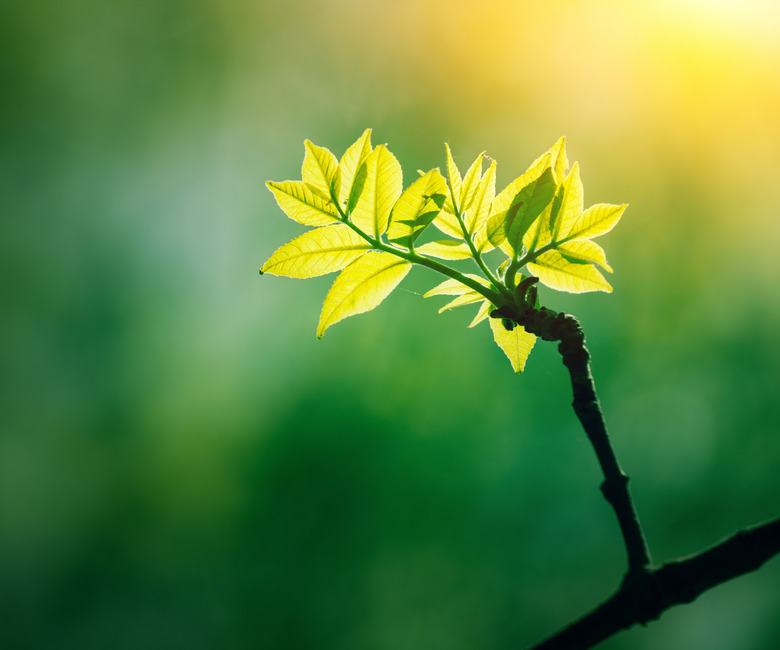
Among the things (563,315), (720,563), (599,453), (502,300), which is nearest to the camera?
(720,563)

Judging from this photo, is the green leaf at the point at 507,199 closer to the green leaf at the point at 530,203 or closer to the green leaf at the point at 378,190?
the green leaf at the point at 530,203

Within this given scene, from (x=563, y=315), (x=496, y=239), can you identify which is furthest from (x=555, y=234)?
(x=563, y=315)

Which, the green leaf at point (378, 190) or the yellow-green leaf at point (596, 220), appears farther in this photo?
the green leaf at point (378, 190)

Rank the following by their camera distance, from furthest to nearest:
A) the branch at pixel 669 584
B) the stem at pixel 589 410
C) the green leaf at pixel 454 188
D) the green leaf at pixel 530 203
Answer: the green leaf at pixel 454 188
the green leaf at pixel 530 203
the stem at pixel 589 410
the branch at pixel 669 584

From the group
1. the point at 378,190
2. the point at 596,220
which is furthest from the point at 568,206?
the point at 378,190

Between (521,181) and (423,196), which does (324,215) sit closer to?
(423,196)

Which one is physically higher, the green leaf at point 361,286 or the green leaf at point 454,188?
the green leaf at point 454,188

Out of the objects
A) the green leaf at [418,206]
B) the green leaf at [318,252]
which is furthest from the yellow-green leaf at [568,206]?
the green leaf at [318,252]
